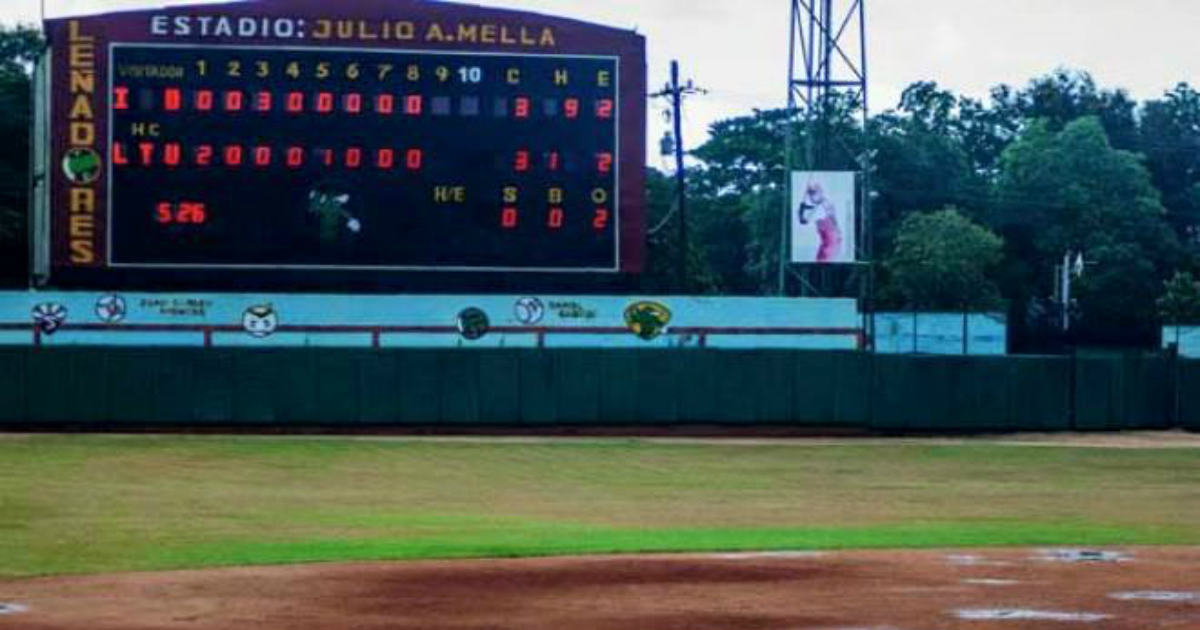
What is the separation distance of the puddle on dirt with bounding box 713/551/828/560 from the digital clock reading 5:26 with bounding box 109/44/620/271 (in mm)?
22328

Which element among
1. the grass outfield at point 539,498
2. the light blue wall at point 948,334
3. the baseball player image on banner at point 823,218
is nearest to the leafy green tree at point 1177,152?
the light blue wall at point 948,334

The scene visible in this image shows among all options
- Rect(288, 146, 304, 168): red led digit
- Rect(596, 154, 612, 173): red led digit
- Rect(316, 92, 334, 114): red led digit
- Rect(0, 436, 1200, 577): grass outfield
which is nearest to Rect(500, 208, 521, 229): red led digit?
Rect(596, 154, 612, 173): red led digit

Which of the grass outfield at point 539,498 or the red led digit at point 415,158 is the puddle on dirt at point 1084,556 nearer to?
the grass outfield at point 539,498

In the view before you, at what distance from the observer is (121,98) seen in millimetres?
43656

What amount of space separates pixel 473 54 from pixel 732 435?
12.9 meters

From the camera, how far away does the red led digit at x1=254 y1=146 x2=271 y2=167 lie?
144 ft

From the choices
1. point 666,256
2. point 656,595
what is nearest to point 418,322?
point 666,256

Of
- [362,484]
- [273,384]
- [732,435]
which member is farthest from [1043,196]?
[362,484]

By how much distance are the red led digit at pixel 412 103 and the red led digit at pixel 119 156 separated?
5837 mm

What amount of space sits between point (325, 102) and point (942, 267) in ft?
176

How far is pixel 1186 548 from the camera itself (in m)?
24.6

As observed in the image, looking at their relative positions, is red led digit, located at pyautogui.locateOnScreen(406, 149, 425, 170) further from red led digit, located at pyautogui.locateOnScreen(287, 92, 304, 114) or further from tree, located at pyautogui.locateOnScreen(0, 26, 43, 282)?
tree, located at pyautogui.locateOnScreen(0, 26, 43, 282)

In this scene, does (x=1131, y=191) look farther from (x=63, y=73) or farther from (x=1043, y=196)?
(x=63, y=73)

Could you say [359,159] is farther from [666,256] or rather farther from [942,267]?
[942,267]
